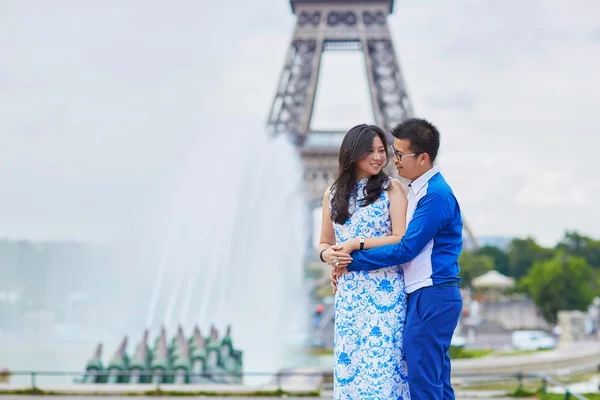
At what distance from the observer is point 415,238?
4.06 meters

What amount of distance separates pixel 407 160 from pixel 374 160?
0.60ft

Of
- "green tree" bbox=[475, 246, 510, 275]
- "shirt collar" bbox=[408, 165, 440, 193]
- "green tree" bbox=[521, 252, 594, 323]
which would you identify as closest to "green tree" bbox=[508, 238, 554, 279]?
"green tree" bbox=[475, 246, 510, 275]

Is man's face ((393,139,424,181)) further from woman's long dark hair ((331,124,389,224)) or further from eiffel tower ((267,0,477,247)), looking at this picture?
eiffel tower ((267,0,477,247))

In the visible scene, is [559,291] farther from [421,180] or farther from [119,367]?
[421,180]

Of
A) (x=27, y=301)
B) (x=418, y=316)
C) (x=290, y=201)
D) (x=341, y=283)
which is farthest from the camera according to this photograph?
(x=27, y=301)

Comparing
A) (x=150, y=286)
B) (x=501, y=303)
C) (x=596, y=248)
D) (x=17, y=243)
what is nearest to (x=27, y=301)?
(x=17, y=243)

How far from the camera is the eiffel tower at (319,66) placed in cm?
4288

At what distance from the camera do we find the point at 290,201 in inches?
882

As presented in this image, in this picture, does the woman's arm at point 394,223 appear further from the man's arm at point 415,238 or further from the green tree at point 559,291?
the green tree at point 559,291

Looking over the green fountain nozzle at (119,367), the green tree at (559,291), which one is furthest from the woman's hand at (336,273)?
the green tree at (559,291)

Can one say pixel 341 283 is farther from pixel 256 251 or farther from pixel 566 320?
pixel 566 320

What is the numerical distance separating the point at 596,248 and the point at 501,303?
130ft

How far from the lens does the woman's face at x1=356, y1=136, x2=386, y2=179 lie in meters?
4.29

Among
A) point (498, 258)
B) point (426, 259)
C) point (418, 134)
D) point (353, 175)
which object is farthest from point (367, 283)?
point (498, 258)
